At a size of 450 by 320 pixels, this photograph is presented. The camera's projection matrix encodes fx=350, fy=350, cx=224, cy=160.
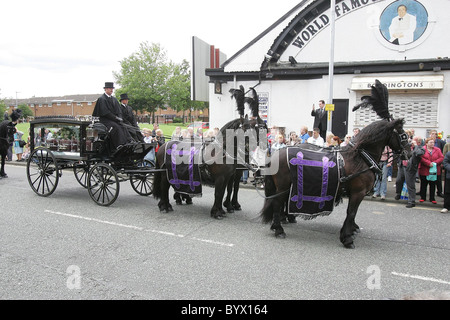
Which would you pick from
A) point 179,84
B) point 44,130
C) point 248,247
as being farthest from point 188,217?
point 179,84

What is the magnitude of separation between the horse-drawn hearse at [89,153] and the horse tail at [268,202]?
9.49ft

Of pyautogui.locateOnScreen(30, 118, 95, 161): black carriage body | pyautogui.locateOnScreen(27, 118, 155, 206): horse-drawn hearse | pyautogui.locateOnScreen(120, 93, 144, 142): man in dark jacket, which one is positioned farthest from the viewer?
pyautogui.locateOnScreen(120, 93, 144, 142): man in dark jacket

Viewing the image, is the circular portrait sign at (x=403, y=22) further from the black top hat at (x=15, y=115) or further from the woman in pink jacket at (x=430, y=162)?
the black top hat at (x=15, y=115)

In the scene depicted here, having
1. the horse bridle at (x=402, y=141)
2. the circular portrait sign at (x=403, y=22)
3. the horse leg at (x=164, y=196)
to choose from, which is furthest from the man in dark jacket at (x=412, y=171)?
the circular portrait sign at (x=403, y=22)

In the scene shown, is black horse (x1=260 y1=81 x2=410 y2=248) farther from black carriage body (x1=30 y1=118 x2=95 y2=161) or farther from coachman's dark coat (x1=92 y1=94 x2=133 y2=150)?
black carriage body (x1=30 y1=118 x2=95 y2=161)

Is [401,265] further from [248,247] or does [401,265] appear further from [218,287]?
[218,287]

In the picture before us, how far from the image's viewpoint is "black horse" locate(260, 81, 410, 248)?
18.6 feet

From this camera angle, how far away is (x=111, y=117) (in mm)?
8352

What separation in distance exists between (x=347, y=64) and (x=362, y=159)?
928 centimetres

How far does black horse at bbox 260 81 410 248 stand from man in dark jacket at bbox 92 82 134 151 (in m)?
4.17

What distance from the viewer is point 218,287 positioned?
4121 mm

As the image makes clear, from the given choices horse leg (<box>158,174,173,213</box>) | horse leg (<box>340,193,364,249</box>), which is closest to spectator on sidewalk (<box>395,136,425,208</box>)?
horse leg (<box>340,193,364,249</box>)

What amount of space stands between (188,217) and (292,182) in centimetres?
259
